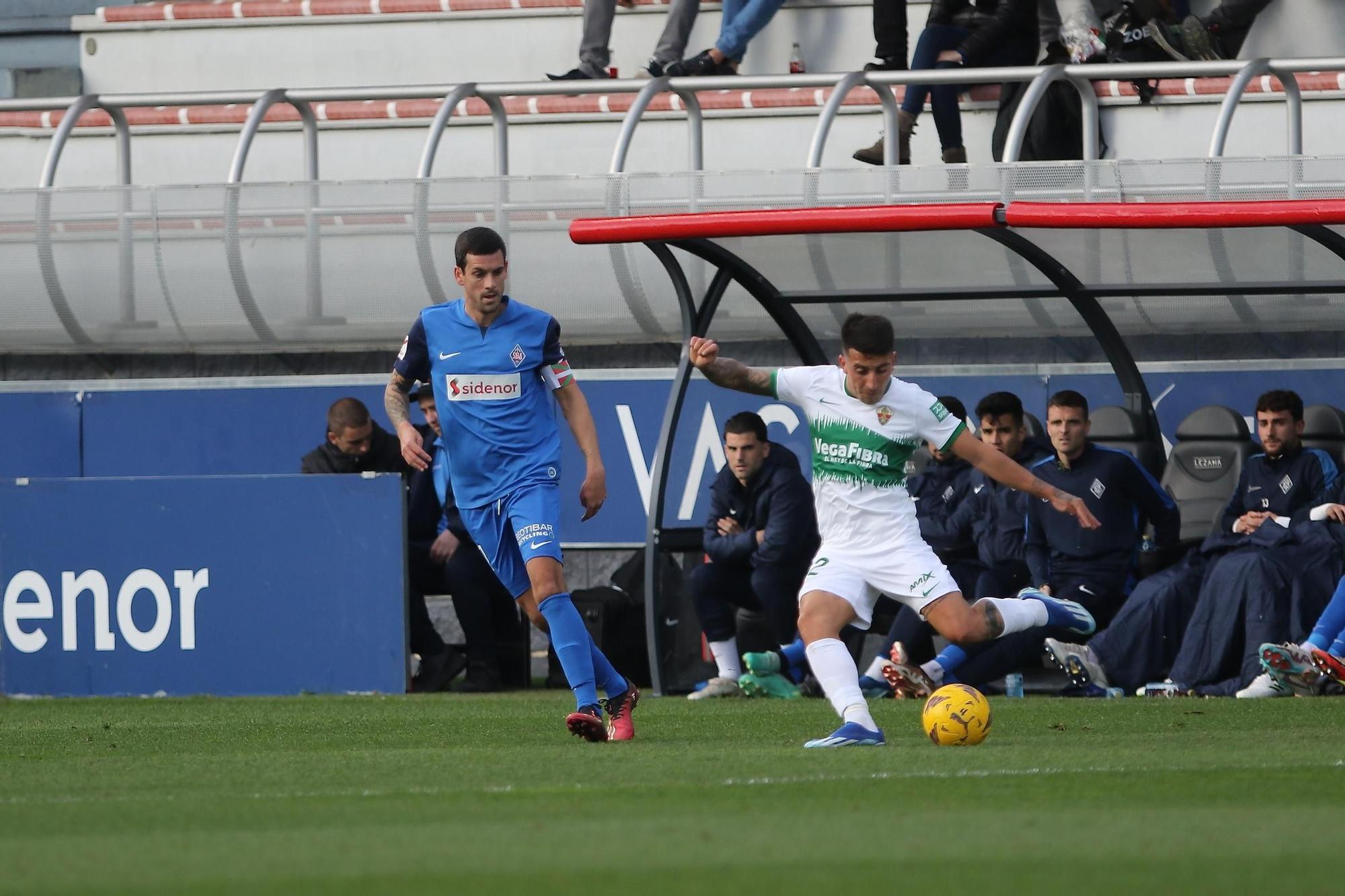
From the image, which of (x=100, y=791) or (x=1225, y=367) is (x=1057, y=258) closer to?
(x=1225, y=367)

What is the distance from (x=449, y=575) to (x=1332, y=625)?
4511 millimetres

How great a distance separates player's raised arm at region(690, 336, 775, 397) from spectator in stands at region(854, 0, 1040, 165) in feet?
18.0

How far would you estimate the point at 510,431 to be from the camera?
7559 mm

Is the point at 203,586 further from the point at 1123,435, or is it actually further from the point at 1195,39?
the point at 1195,39

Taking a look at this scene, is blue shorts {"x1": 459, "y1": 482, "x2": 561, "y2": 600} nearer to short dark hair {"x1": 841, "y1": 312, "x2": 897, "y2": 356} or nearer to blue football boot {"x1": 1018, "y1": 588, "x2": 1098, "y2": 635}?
short dark hair {"x1": 841, "y1": 312, "x2": 897, "y2": 356}

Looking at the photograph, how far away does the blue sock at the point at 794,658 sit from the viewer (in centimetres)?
1030

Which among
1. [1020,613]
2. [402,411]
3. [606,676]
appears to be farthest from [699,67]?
[606,676]

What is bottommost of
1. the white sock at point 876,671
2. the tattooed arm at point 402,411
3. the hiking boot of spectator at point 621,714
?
the white sock at point 876,671

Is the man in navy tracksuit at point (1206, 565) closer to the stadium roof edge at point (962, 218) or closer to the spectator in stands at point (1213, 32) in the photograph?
the stadium roof edge at point (962, 218)

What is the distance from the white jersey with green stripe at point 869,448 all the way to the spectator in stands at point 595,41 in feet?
25.0

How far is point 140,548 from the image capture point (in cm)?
1112

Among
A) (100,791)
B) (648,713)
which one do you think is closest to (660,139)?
(648,713)

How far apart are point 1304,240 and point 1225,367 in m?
1.36

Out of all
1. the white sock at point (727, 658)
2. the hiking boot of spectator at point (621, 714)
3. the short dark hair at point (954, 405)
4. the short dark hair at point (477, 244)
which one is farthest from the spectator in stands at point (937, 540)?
the short dark hair at point (477, 244)
